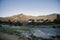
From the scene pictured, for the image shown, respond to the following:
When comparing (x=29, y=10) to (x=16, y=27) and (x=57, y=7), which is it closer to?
(x=16, y=27)

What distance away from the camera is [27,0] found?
1977mm

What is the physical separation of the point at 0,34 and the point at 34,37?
0.62 meters

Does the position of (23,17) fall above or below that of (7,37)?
above

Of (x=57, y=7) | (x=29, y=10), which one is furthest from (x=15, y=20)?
(x=57, y=7)

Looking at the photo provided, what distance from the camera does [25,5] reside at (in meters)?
1.96

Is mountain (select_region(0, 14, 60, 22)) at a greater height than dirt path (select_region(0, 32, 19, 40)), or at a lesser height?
greater

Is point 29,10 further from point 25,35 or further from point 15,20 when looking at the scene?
point 25,35

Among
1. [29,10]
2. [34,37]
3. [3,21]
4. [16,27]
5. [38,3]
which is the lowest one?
[34,37]

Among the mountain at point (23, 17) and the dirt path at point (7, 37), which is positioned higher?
the mountain at point (23, 17)

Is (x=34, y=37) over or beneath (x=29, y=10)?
beneath

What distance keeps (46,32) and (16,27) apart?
540 millimetres

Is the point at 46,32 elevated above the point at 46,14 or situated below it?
below

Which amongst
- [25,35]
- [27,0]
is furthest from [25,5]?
[25,35]

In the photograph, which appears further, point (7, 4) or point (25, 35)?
point (7, 4)
